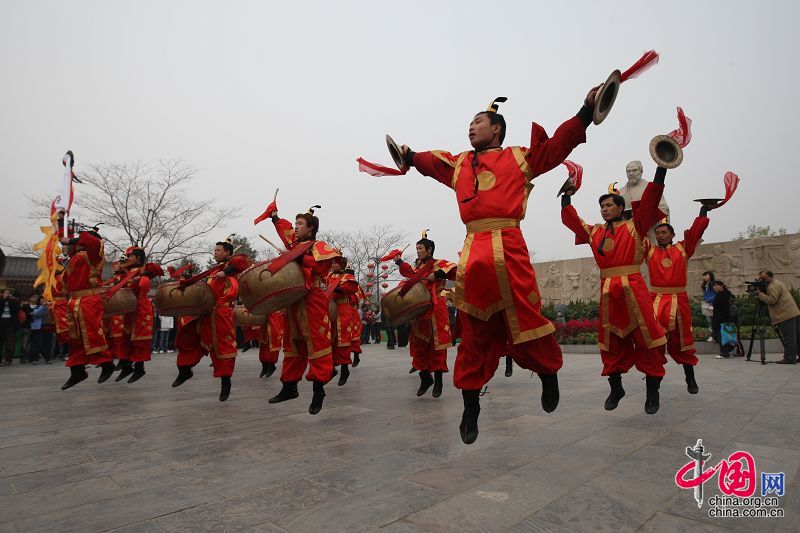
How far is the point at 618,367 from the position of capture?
4445 mm

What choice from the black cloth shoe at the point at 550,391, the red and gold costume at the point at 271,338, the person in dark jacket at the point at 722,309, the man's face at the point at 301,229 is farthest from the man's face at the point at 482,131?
the person in dark jacket at the point at 722,309

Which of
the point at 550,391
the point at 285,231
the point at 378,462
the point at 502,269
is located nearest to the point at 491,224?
the point at 502,269

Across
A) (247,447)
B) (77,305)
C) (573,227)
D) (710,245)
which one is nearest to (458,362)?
(247,447)

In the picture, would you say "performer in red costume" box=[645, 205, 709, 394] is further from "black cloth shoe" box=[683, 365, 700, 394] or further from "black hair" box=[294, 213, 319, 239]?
"black hair" box=[294, 213, 319, 239]

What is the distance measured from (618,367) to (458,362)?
2218 millimetres

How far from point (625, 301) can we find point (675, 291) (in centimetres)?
134

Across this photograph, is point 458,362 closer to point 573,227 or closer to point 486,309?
point 486,309

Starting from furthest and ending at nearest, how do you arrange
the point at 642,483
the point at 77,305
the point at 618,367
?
the point at 77,305 → the point at 618,367 → the point at 642,483

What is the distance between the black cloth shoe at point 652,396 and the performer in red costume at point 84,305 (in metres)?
Result: 6.68

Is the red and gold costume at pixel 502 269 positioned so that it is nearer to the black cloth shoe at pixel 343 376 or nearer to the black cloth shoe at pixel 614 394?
the black cloth shoe at pixel 614 394

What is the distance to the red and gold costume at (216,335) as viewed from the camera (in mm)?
5527

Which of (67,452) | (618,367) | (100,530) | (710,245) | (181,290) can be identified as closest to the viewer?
(100,530)

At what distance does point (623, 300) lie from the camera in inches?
175

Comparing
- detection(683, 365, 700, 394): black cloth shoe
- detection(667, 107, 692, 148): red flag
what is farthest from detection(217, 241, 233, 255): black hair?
detection(683, 365, 700, 394): black cloth shoe
